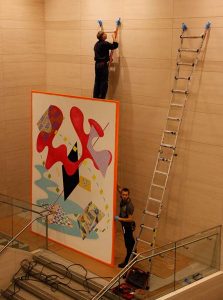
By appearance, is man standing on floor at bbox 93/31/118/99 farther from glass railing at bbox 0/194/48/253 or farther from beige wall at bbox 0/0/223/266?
glass railing at bbox 0/194/48/253

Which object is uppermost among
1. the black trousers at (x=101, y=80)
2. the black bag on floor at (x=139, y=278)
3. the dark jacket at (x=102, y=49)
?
the dark jacket at (x=102, y=49)

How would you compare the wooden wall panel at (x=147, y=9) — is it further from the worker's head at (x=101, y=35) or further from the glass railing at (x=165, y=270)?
the glass railing at (x=165, y=270)

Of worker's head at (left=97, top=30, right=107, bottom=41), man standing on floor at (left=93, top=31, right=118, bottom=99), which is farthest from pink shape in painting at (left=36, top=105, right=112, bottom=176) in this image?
worker's head at (left=97, top=30, right=107, bottom=41)

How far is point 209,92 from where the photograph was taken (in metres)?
7.93

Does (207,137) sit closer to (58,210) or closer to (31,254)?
(58,210)

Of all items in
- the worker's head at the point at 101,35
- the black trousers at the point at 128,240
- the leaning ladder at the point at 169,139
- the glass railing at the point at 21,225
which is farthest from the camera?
the glass railing at the point at 21,225

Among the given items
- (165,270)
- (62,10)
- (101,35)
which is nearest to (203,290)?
(165,270)

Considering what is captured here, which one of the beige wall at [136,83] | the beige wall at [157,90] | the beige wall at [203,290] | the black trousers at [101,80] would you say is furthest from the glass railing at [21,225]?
the beige wall at [203,290]

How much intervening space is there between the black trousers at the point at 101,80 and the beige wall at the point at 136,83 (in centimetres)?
26

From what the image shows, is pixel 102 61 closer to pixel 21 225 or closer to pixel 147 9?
pixel 147 9

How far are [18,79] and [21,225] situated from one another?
3.09 metres

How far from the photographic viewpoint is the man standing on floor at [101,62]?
882cm

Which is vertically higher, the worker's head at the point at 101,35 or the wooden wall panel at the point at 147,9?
the wooden wall panel at the point at 147,9

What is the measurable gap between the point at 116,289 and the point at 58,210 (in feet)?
7.83
